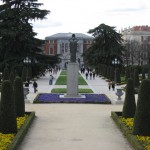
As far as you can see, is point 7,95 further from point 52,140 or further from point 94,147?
point 94,147

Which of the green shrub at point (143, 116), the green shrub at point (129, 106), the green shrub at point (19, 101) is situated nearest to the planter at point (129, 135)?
the green shrub at point (143, 116)

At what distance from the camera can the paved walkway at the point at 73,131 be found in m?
12.6

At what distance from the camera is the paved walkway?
1259cm

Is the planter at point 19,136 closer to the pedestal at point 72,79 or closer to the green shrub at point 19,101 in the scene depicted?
the green shrub at point 19,101

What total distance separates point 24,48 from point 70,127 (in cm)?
3455

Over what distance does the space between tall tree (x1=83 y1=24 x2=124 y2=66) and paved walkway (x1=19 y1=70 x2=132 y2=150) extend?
51.1m

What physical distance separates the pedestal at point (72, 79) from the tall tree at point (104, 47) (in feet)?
149

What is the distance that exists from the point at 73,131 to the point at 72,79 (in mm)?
12592

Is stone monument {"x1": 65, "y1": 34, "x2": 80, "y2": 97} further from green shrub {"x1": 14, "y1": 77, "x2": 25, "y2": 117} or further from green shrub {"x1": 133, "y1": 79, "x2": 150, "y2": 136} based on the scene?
green shrub {"x1": 133, "y1": 79, "x2": 150, "y2": 136}

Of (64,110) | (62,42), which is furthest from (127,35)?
(64,110)

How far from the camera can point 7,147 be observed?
37.0ft

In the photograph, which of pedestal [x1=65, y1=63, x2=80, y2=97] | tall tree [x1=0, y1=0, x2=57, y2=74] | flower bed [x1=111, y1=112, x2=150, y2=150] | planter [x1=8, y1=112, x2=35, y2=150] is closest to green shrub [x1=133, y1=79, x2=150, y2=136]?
flower bed [x1=111, y1=112, x2=150, y2=150]

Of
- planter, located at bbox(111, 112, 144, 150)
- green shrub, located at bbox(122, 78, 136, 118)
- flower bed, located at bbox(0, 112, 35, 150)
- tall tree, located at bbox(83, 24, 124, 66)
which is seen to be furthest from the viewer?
tall tree, located at bbox(83, 24, 124, 66)

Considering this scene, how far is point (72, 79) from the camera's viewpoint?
90.5ft
